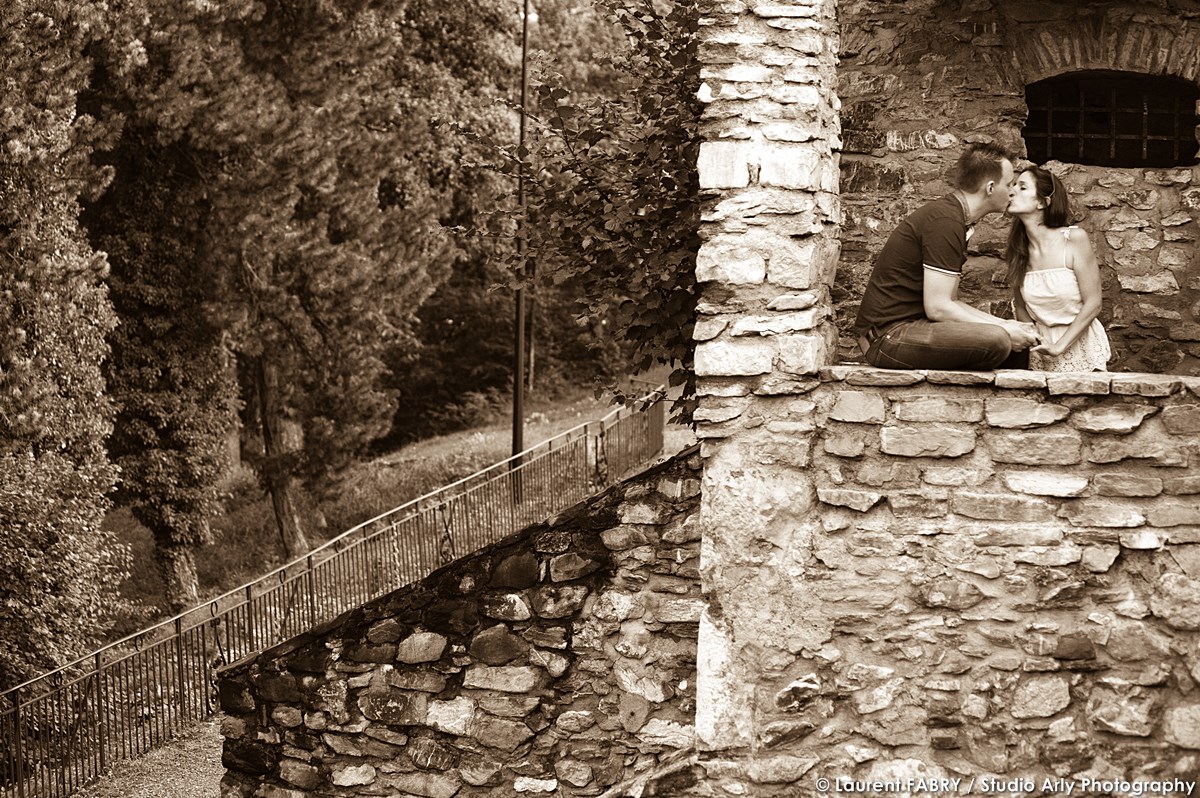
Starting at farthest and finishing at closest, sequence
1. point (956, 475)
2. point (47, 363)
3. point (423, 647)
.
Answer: point (47, 363) < point (423, 647) < point (956, 475)

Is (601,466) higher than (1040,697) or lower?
lower

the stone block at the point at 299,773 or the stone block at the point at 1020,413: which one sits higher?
the stone block at the point at 1020,413

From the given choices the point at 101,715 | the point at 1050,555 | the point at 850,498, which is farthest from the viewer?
the point at 101,715

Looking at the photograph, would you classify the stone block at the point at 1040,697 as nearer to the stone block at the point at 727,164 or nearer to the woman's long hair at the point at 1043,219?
the woman's long hair at the point at 1043,219

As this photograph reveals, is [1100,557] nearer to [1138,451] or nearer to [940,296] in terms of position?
[1138,451]

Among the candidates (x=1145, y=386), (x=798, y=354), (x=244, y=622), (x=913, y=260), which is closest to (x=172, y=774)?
(x=244, y=622)

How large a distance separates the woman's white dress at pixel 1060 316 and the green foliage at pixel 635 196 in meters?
1.89

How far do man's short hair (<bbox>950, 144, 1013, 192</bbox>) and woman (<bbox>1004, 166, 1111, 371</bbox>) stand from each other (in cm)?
39

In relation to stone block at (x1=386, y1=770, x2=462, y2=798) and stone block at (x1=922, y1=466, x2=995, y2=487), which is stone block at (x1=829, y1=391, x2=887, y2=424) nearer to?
stone block at (x1=922, y1=466, x2=995, y2=487)

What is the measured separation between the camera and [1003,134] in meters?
8.28

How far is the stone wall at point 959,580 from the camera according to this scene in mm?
5230

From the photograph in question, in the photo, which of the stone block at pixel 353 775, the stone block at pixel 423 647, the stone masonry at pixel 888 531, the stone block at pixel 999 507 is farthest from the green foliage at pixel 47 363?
the stone block at pixel 999 507

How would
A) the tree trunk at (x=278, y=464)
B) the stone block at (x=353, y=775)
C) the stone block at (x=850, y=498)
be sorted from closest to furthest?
the stone block at (x=850, y=498) < the stone block at (x=353, y=775) < the tree trunk at (x=278, y=464)

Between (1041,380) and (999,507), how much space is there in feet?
1.75
